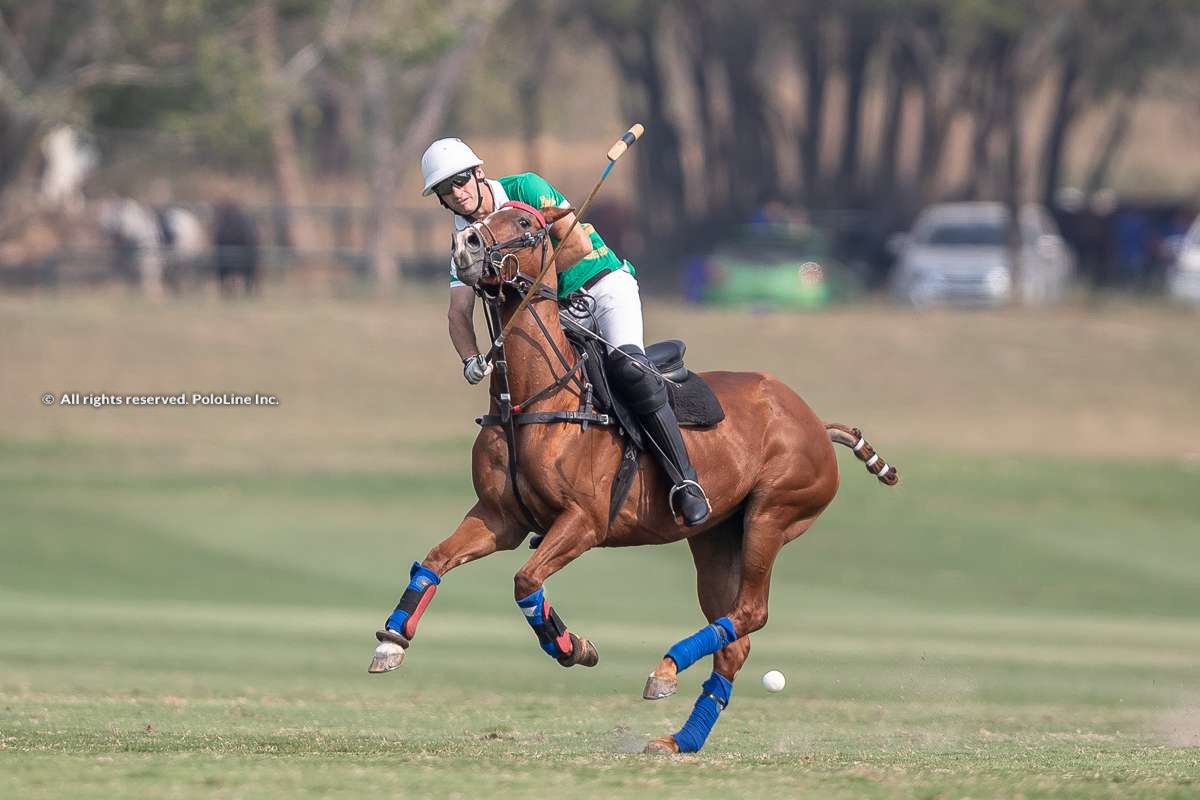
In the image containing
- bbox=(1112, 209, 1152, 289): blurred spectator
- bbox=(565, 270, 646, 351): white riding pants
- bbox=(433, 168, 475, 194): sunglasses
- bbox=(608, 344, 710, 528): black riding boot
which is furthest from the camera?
bbox=(1112, 209, 1152, 289): blurred spectator

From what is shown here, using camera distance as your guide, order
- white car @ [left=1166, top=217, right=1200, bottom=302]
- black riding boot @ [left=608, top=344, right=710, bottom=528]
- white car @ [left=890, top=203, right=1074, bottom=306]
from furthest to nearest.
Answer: white car @ [left=890, top=203, right=1074, bottom=306] < white car @ [left=1166, top=217, right=1200, bottom=302] < black riding boot @ [left=608, top=344, right=710, bottom=528]

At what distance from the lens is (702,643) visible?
10.1m

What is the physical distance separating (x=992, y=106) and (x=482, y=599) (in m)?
30.5

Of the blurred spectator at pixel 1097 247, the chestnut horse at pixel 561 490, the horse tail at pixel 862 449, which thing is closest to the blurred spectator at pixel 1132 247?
the blurred spectator at pixel 1097 247

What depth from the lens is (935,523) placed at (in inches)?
936

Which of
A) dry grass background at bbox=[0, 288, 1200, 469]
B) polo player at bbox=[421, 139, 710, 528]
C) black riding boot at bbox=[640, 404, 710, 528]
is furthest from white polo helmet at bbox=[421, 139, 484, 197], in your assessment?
dry grass background at bbox=[0, 288, 1200, 469]

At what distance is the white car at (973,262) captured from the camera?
3781cm

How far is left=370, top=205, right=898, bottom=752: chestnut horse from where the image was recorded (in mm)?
9562

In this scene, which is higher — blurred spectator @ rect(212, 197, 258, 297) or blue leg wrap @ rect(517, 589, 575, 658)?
blue leg wrap @ rect(517, 589, 575, 658)

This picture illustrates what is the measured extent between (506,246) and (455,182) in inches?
14.9

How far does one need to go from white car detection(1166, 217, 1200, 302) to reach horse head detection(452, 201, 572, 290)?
96.1 ft

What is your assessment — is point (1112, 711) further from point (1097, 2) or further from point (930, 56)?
point (930, 56)

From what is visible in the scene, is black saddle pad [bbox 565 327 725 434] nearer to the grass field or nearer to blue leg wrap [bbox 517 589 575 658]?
blue leg wrap [bbox 517 589 575 658]

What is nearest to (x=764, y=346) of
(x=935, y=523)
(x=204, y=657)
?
(x=935, y=523)
